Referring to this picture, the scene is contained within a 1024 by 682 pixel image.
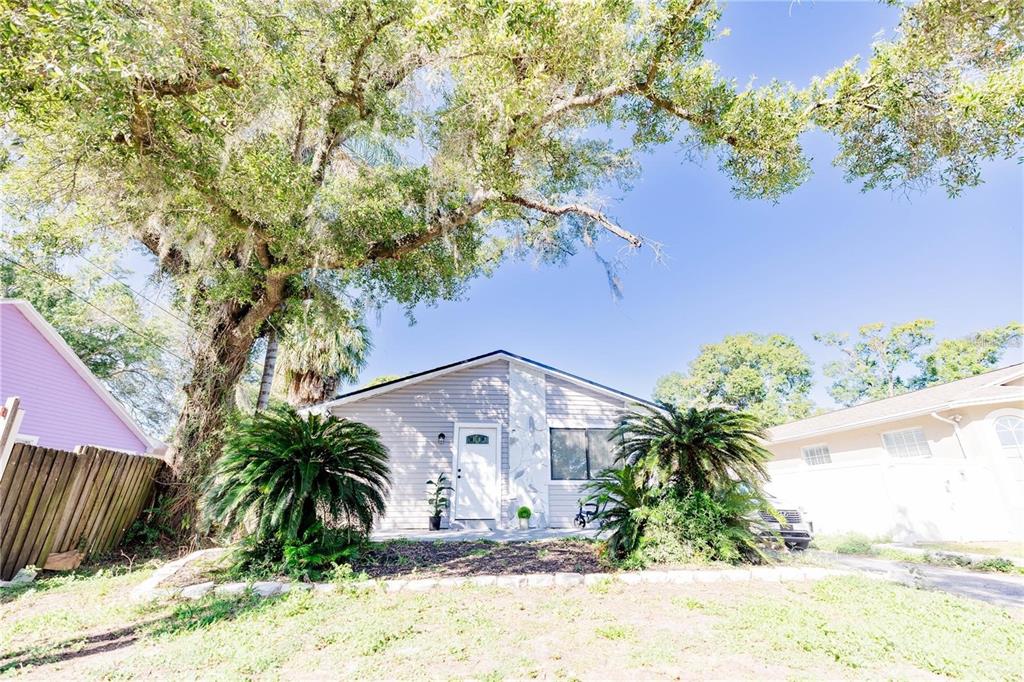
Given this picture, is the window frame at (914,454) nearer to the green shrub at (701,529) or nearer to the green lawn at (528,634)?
the green lawn at (528,634)

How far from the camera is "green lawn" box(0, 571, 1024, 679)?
238 centimetres

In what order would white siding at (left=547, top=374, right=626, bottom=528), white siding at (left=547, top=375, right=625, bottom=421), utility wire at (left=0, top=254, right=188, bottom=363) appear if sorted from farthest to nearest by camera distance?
white siding at (left=547, top=375, right=625, bottom=421) < white siding at (left=547, top=374, right=626, bottom=528) < utility wire at (left=0, top=254, right=188, bottom=363)

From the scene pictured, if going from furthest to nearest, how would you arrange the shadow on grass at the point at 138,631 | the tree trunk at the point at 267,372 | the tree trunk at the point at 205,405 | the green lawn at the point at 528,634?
the tree trunk at the point at 267,372 < the tree trunk at the point at 205,405 < the shadow on grass at the point at 138,631 < the green lawn at the point at 528,634

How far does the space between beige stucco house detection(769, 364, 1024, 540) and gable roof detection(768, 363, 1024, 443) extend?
0.03 meters

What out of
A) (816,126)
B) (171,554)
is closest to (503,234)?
(816,126)

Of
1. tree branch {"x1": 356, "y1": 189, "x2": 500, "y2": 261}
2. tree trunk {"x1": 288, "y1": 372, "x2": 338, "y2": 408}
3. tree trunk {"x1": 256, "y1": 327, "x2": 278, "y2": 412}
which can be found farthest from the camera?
tree trunk {"x1": 288, "y1": 372, "x2": 338, "y2": 408}

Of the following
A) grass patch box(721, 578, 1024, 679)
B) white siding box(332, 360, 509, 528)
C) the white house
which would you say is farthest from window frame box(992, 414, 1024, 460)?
white siding box(332, 360, 509, 528)

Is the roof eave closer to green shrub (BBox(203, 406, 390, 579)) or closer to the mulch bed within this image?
the mulch bed

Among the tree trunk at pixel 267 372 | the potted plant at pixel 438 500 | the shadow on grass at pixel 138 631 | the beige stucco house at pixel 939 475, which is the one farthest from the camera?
the potted plant at pixel 438 500

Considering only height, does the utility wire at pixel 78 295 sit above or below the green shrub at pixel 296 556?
above

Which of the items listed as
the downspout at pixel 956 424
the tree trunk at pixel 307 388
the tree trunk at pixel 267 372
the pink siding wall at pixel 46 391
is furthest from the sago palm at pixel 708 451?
the pink siding wall at pixel 46 391

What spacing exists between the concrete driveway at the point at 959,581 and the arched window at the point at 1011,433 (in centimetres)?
459

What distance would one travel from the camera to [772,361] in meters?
25.2

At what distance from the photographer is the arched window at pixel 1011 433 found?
8.30 meters
